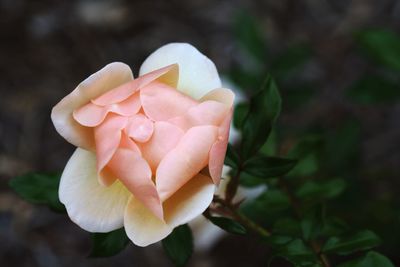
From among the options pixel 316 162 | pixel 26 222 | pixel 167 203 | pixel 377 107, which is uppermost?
pixel 167 203

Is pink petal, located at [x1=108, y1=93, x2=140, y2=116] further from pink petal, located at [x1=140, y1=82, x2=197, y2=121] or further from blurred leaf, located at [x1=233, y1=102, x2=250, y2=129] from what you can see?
blurred leaf, located at [x1=233, y1=102, x2=250, y2=129]

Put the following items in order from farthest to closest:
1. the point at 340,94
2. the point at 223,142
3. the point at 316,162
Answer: the point at 340,94
the point at 316,162
the point at 223,142

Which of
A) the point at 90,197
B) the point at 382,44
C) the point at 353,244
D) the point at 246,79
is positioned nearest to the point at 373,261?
the point at 353,244

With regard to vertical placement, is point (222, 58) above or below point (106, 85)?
below

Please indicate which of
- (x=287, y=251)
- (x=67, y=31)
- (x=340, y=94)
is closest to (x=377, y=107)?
(x=340, y=94)

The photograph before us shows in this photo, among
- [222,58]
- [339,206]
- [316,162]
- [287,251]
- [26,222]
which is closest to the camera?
[287,251]

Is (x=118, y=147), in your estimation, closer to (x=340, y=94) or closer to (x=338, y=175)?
(x=338, y=175)
